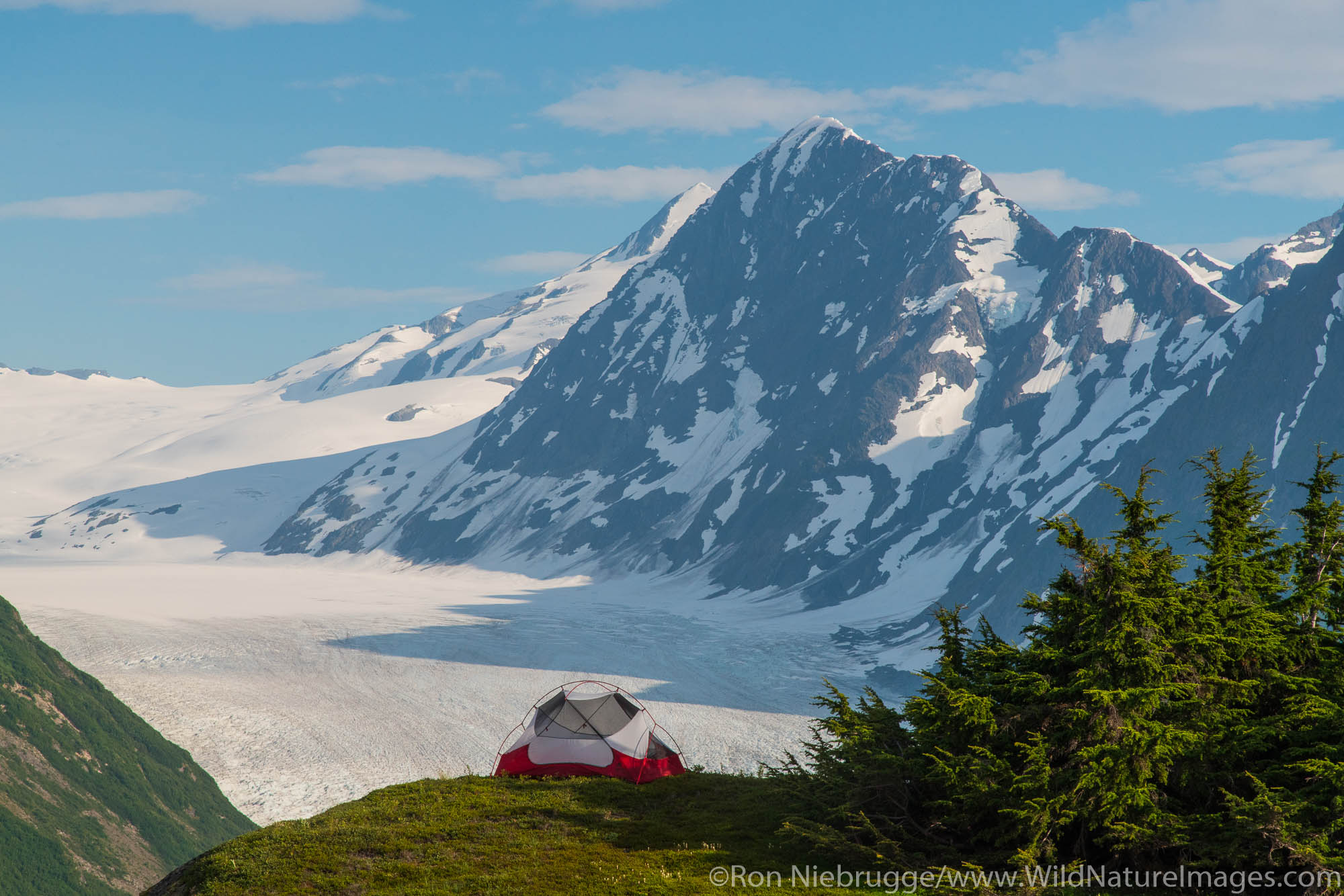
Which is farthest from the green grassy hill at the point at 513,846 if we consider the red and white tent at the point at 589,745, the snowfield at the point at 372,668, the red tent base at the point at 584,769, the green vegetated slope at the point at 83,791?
the snowfield at the point at 372,668

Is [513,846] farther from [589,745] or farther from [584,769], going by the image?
[589,745]

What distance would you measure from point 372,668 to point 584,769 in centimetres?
7924

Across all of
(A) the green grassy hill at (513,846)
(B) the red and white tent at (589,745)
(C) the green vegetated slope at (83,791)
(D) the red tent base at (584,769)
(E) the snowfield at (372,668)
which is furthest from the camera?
(E) the snowfield at (372,668)

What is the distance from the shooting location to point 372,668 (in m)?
108

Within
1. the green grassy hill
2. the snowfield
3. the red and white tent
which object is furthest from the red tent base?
the snowfield

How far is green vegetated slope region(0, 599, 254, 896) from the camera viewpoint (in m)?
50.1

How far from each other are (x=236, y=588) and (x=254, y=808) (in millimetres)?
102483

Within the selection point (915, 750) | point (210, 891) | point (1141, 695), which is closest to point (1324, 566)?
point (1141, 695)

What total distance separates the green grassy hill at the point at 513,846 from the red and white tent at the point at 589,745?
11.4 feet

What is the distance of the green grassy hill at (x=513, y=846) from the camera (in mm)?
23609

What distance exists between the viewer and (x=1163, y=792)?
23078mm

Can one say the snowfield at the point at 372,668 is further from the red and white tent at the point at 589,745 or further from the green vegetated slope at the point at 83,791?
the red and white tent at the point at 589,745

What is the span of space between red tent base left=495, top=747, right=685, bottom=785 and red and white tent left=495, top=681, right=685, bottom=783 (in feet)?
0.07

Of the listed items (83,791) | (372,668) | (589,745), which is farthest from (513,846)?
(372,668)
